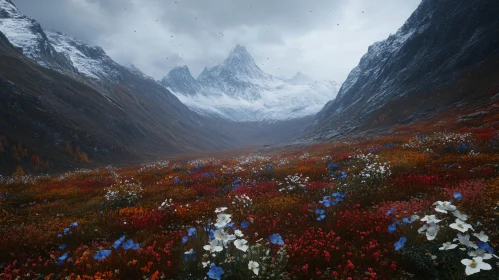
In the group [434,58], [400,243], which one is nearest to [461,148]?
[400,243]

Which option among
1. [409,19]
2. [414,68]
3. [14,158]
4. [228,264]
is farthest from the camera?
[409,19]

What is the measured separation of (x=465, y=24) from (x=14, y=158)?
141m

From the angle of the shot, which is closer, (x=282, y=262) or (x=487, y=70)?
(x=282, y=262)

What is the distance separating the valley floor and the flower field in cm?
2

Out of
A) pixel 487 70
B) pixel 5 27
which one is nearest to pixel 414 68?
pixel 487 70

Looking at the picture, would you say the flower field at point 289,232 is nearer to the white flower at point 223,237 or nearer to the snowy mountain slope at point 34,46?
the white flower at point 223,237

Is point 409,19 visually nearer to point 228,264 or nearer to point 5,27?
point 228,264

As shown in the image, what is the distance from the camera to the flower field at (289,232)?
13.0 ft

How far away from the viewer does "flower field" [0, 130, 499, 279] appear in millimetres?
3949

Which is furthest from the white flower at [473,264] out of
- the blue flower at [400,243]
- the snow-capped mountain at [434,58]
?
the snow-capped mountain at [434,58]

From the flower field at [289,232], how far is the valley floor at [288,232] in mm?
25

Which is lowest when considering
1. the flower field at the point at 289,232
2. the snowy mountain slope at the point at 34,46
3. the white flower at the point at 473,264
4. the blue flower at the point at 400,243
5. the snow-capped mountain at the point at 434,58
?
the flower field at the point at 289,232

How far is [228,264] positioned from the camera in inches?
154

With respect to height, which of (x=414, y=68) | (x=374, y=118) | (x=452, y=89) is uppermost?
(x=414, y=68)
